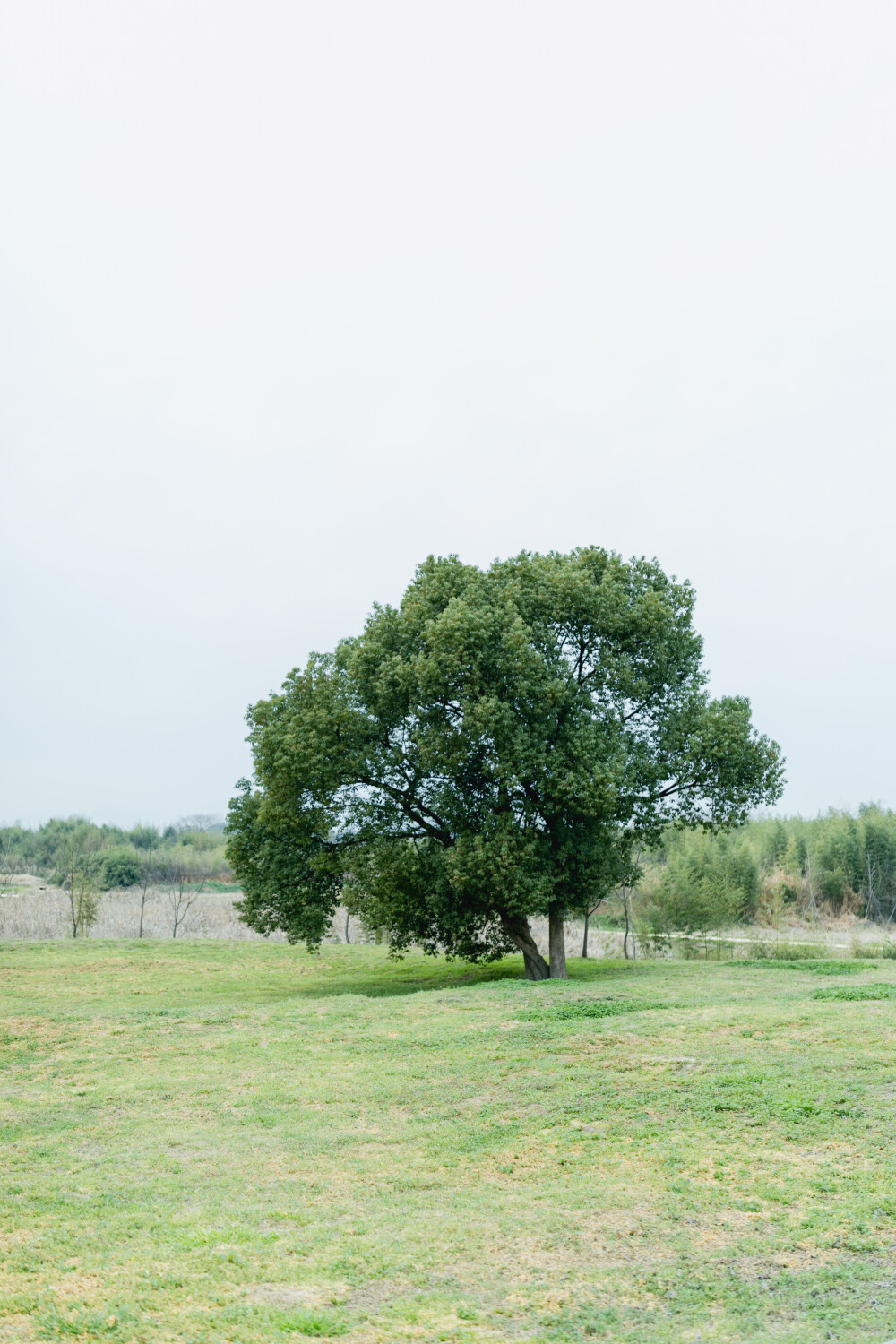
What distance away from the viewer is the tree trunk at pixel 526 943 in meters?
21.8

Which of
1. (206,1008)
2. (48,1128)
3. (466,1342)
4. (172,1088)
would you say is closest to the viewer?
(466,1342)

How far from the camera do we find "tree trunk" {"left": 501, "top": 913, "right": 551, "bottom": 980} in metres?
21.8

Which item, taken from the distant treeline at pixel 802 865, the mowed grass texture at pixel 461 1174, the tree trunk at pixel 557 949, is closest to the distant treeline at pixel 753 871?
the distant treeline at pixel 802 865

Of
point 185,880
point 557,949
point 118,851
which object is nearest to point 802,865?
point 185,880

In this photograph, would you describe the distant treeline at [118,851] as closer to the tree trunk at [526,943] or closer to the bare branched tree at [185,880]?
the bare branched tree at [185,880]

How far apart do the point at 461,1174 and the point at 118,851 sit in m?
60.6

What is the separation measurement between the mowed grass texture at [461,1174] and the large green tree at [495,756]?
5.29m

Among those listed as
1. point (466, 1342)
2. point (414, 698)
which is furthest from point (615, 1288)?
point (414, 698)

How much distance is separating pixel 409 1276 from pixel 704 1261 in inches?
63.7

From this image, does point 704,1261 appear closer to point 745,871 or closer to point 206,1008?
point 206,1008

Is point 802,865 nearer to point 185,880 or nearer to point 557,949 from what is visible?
Answer: point 185,880

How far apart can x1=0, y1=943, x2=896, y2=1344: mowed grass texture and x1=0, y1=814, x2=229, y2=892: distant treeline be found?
94.6ft

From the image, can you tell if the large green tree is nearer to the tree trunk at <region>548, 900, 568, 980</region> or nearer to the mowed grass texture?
the tree trunk at <region>548, 900, 568, 980</region>

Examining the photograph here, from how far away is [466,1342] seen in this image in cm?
463
